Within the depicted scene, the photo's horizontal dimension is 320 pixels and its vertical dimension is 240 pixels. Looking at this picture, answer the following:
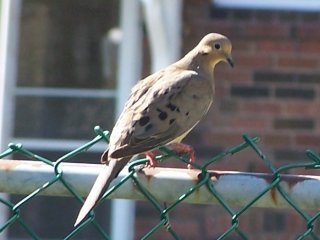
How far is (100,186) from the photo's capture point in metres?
2.11

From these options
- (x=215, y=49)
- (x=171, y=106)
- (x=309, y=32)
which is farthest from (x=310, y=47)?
(x=171, y=106)

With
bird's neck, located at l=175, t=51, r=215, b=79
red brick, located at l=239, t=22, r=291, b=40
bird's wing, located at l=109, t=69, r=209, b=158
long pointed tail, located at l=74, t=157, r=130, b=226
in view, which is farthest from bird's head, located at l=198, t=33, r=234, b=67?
red brick, located at l=239, t=22, r=291, b=40

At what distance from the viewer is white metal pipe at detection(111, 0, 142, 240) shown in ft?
20.8

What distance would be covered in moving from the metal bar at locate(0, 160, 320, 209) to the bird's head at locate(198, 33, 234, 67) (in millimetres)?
1365

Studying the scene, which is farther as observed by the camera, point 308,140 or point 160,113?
point 308,140

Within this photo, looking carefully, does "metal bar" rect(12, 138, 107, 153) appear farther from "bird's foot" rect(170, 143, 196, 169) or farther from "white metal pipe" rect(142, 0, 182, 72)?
"bird's foot" rect(170, 143, 196, 169)

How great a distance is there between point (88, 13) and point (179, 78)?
3501 mm

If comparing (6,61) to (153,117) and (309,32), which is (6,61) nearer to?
(309,32)

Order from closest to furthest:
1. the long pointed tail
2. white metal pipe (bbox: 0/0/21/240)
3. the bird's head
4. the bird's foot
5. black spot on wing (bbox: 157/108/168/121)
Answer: the long pointed tail
the bird's foot
black spot on wing (bbox: 157/108/168/121)
the bird's head
white metal pipe (bbox: 0/0/21/240)

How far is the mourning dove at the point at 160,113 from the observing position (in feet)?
8.47

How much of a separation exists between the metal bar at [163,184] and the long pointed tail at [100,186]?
0.09 feet

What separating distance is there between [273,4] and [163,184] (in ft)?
14.5

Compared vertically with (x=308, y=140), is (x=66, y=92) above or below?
above

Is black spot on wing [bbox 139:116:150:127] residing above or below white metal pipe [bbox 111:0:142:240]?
above
